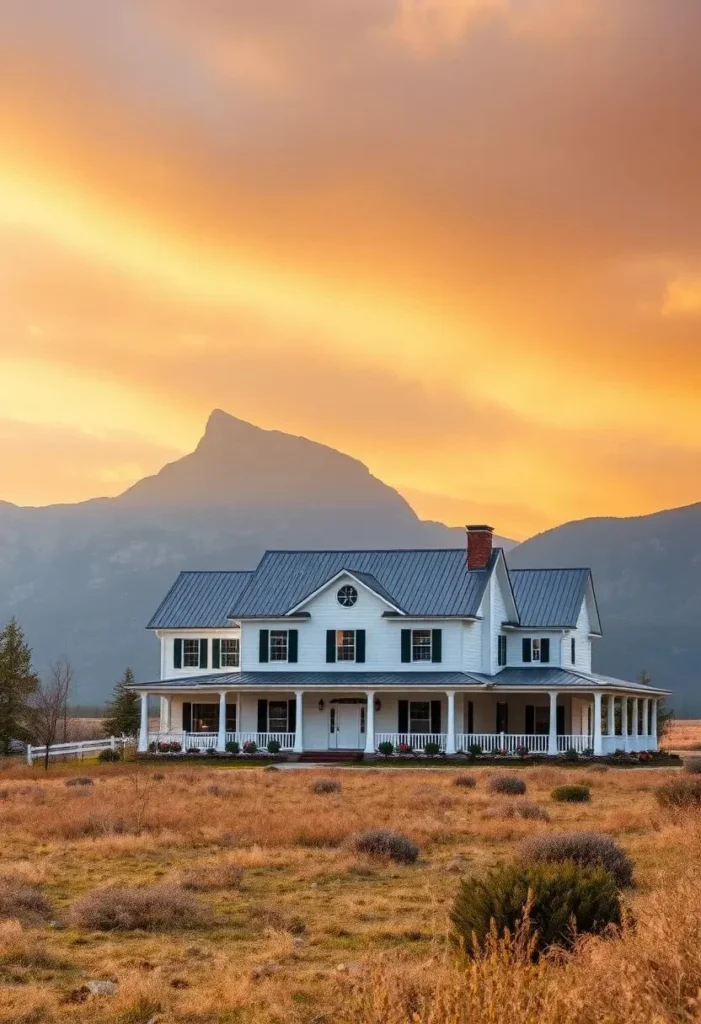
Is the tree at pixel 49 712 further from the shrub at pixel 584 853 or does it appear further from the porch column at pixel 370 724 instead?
the shrub at pixel 584 853

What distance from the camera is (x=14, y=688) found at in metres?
56.5

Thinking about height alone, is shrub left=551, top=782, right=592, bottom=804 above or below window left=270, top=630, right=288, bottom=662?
below

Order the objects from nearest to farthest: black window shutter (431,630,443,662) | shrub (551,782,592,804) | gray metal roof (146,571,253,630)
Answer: shrub (551,782,592,804), black window shutter (431,630,443,662), gray metal roof (146,571,253,630)

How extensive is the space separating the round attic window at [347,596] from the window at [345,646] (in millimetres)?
1152

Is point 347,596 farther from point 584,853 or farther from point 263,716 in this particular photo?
point 584,853

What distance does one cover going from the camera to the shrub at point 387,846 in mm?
19062

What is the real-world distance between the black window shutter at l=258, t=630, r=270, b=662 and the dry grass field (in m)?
25.4

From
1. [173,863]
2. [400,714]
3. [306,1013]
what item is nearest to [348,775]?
[400,714]

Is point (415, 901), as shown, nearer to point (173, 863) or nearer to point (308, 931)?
point (308, 931)

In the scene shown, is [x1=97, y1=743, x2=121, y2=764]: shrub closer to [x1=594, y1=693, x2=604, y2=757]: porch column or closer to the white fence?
the white fence

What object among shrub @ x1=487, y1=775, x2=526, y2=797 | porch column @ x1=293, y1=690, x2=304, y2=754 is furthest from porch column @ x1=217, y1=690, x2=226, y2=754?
shrub @ x1=487, y1=775, x2=526, y2=797

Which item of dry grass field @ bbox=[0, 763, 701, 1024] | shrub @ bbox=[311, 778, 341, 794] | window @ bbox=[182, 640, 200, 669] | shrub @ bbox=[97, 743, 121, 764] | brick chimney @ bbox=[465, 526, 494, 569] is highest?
brick chimney @ bbox=[465, 526, 494, 569]

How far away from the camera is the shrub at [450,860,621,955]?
11.0m

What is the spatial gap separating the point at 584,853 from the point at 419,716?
3928cm
